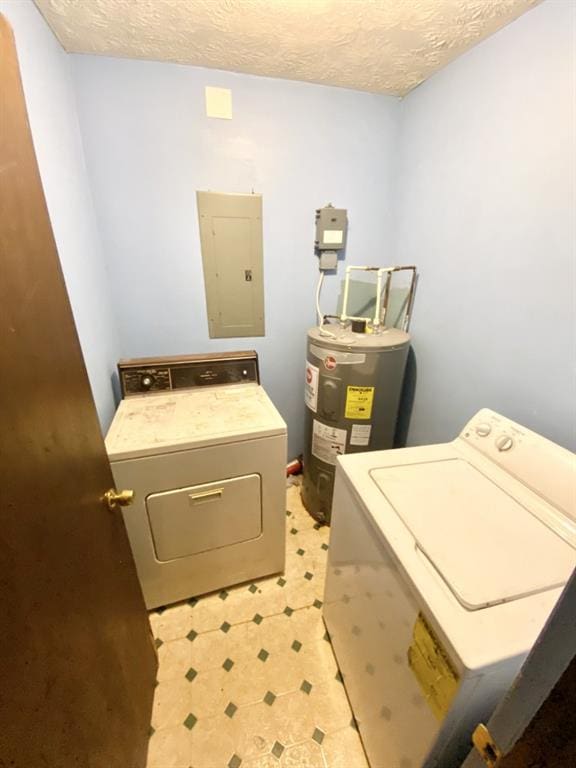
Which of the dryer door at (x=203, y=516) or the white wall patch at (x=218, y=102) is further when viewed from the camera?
the white wall patch at (x=218, y=102)

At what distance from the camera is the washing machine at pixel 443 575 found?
62 cm

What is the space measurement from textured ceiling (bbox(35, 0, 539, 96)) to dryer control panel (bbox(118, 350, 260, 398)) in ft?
4.17

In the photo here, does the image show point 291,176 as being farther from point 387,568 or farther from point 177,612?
point 177,612

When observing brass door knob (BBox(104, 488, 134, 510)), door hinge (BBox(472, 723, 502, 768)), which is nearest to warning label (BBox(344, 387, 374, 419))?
brass door knob (BBox(104, 488, 134, 510))

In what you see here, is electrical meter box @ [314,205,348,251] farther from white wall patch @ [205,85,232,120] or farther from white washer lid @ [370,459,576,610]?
white washer lid @ [370,459,576,610]

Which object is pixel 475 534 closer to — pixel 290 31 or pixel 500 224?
pixel 500 224

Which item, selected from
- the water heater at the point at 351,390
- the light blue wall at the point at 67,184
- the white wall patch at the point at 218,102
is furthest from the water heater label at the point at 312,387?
the white wall patch at the point at 218,102

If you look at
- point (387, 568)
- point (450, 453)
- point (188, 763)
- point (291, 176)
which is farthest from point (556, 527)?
point (291, 176)

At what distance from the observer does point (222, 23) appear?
112 centimetres

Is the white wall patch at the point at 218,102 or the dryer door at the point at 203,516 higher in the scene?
the white wall patch at the point at 218,102

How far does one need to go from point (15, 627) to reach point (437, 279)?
1.80 meters

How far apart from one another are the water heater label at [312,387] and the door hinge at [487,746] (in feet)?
4.30

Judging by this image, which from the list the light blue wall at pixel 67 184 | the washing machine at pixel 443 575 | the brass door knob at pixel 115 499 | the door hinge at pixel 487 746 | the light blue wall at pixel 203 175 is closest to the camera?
the door hinge at pixel 487 746

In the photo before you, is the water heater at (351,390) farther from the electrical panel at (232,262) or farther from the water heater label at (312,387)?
the electrical panel at (232,262)
